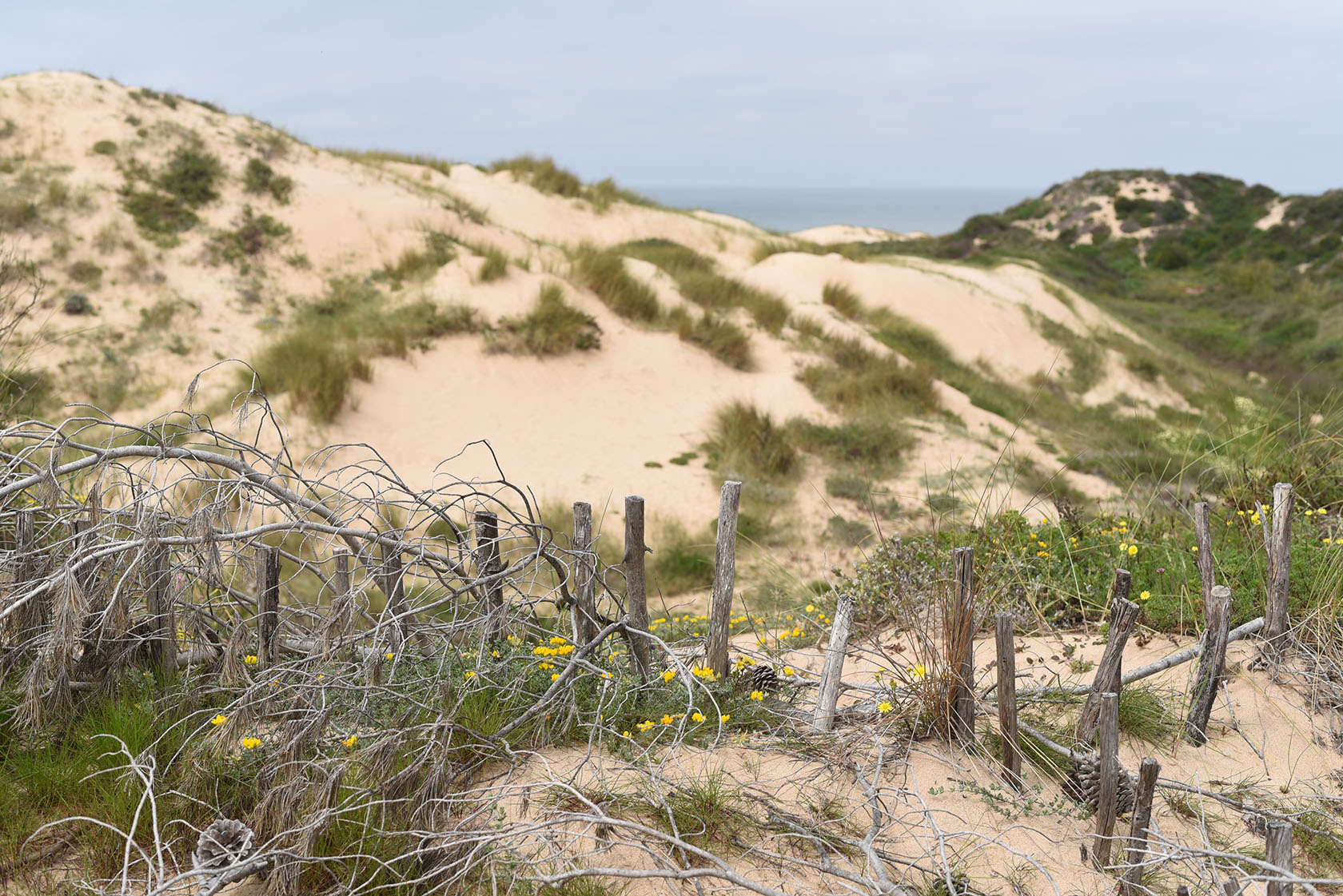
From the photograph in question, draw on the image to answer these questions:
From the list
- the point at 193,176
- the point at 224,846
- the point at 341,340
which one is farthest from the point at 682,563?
the point at 193,176

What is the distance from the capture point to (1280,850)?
218 cm

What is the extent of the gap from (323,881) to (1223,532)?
4.96 meters

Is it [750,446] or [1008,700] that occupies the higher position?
[1008,700]

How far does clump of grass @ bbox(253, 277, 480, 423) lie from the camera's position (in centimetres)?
972

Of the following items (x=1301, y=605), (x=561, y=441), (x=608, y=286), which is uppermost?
(x=608, y=286)

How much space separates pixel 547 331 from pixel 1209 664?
9633mm

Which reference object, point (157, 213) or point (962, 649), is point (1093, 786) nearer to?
point (962, 649)

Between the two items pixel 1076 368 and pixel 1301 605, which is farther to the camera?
pixel 1076 368

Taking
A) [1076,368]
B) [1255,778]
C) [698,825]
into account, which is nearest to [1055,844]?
[1255,778]

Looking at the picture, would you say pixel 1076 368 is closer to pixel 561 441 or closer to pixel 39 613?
pixel 561 441

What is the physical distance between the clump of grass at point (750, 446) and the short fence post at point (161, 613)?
646 cm

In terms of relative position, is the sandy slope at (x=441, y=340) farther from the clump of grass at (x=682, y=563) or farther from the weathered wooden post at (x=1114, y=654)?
the weathered wooden post at (x=1114, y=654)

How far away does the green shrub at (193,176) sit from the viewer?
1368 cm

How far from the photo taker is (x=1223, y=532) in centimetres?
489
